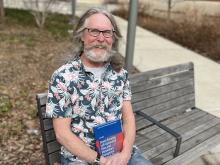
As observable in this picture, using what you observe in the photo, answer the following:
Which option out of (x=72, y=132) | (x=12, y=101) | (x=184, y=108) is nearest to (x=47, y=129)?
(x=72, y=132)

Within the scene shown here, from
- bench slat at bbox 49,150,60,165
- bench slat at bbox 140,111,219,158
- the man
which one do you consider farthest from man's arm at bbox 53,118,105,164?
bench slat at bbox 140,111,219,158

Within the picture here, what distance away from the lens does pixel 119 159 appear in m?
2.81

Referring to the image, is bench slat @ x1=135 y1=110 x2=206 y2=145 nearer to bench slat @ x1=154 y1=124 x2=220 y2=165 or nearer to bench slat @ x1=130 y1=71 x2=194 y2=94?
bench slat @ x1=154 y1=124 x2=220 y2=165

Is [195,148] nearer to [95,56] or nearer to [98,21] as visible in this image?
[95,56]

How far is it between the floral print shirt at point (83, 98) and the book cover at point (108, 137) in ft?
0.33

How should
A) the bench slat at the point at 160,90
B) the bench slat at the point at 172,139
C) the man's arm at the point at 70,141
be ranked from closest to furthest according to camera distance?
the man's arm at the point at 70,141 → the bench slat at the point at 172,139 → the bench slat at the point at 160,90

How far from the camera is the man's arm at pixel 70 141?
2703mm

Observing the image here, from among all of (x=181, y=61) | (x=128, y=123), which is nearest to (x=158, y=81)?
(x=128, y=123)

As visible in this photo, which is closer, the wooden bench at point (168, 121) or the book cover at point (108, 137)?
the book cover at point (108, 137)

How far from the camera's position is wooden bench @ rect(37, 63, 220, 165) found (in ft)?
11.0

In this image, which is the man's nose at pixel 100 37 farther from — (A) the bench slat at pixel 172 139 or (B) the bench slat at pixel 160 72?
(A) the bench slat at pixel 172 139

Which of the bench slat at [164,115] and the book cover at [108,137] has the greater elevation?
the book cover at [108,137]

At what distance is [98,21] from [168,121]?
1.67 m

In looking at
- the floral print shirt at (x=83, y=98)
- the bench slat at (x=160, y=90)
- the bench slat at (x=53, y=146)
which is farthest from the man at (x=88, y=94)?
the bench slat at (x=160, y=90)
